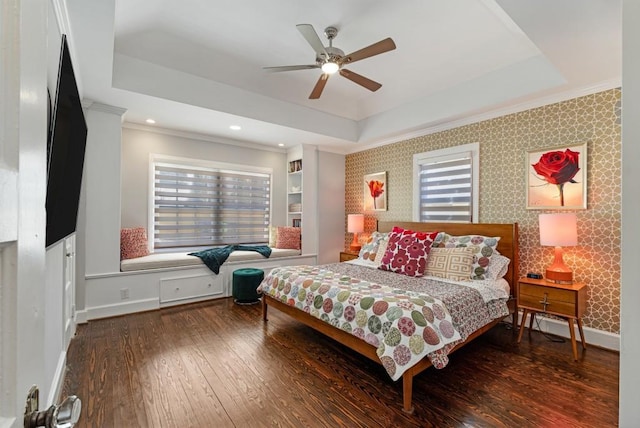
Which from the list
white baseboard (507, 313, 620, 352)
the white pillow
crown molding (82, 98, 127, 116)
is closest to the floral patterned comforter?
the white pillow

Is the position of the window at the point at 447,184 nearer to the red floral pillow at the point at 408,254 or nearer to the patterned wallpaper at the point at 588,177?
the patterned wallpaper at the point at 588,177

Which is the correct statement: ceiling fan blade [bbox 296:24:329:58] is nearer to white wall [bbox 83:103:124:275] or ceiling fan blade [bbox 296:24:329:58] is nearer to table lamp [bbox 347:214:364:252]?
white wall [bbox 83:103:124:275]

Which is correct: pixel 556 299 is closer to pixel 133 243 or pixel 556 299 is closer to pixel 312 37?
pixel 312 37

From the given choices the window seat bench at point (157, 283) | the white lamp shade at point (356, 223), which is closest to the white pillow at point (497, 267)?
the white lamp shade at point (356, 223)

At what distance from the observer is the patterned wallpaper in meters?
2.76

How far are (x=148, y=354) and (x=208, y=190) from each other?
2843mm

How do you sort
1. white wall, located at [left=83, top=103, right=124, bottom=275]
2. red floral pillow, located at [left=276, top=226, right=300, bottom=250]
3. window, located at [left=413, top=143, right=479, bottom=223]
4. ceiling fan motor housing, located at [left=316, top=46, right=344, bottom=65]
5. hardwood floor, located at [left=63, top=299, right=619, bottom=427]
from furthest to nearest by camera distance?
red floral pillow, located at [left=276, top=226, right=300, bottom=250]
window, located at [left=413, top=143, right=479, bottom=223]
white wall, located at [left=83, top=103, right=124, bottom=275]
ceiling fan motor housing, located at [left=316, top=46, right=344, bottom=65]
hardwood floor, located at [left=63, top=299, right=619, bottom=427]

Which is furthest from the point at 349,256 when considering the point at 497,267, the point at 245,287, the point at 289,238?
the point at 497,267

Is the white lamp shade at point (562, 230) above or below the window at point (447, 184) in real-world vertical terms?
below

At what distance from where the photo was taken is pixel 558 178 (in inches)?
120

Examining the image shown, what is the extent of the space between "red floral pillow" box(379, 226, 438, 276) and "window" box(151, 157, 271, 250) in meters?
2.76

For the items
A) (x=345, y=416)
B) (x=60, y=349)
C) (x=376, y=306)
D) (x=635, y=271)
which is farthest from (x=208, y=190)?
(x=635, y=271)

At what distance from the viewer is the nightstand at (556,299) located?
2.59m

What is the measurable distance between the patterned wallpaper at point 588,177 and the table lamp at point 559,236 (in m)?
0.28
